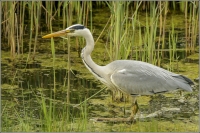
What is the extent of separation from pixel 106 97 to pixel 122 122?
605 mm

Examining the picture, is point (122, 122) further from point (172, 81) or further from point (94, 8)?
point (94, 8)

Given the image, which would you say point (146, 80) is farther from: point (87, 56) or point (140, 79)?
point (87, 56)

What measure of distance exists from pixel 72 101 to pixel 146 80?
0.81m

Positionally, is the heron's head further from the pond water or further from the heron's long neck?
the pond water

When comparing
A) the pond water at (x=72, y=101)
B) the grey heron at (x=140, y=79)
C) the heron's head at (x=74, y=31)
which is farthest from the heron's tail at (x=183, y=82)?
the heron's head at (x=74, y=31)

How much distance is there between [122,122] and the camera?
4.27 meters

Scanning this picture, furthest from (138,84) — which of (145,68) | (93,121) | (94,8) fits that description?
(94,8)

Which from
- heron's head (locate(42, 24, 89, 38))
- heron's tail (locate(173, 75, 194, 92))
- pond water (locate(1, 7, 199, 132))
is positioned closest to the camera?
pond water (locate(1, 7, 199, 132))

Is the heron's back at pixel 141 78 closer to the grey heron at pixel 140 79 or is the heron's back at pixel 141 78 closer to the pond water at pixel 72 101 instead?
the grey heron at pixel 140 79

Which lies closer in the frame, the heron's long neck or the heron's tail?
the heron's tail

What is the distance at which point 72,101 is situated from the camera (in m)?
4.71

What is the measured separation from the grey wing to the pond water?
263mm

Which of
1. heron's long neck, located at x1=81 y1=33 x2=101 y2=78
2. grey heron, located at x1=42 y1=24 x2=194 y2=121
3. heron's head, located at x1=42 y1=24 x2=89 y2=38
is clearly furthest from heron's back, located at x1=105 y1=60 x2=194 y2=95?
heron's head, located at x1=42 y1=24 x2=89 y2=38

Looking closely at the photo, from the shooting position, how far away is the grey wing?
426 cm
